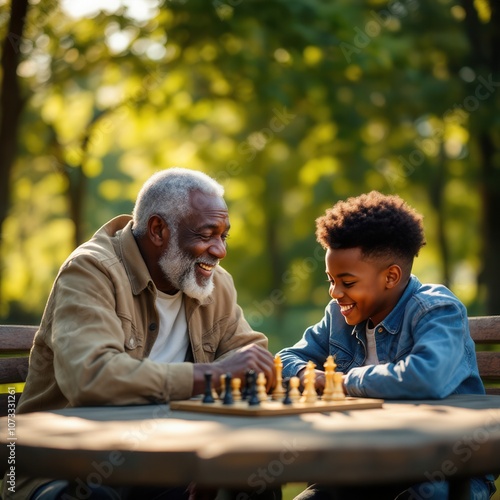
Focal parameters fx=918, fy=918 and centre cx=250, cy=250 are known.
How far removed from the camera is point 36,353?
3889 millimetres

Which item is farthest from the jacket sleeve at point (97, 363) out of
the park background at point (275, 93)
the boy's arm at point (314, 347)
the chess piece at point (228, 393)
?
the park background at point (275, 93)

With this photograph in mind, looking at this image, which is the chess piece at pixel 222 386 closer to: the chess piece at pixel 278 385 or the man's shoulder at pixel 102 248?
the chess piece at pixel 278 385

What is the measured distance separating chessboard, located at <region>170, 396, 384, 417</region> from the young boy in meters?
0.33

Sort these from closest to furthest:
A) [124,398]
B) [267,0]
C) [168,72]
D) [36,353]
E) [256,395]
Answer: [256,395] → [124,398] → [36,353] → [267,0] → [168,72]

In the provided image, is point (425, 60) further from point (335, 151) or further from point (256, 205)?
point (256, 205)

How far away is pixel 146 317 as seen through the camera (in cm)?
409

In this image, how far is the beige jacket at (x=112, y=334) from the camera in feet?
11.1

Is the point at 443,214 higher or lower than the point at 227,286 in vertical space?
higher

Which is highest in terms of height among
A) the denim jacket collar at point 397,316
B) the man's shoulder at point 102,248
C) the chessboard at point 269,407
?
the man's shoulder at point 102,248

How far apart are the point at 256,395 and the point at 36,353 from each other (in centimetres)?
118

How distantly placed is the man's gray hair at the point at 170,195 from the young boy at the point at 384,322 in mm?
609

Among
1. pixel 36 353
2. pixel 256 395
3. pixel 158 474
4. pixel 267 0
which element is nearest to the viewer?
pixel 158 474

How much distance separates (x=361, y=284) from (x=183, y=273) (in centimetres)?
85

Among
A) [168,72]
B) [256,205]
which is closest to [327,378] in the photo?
[168,72]
